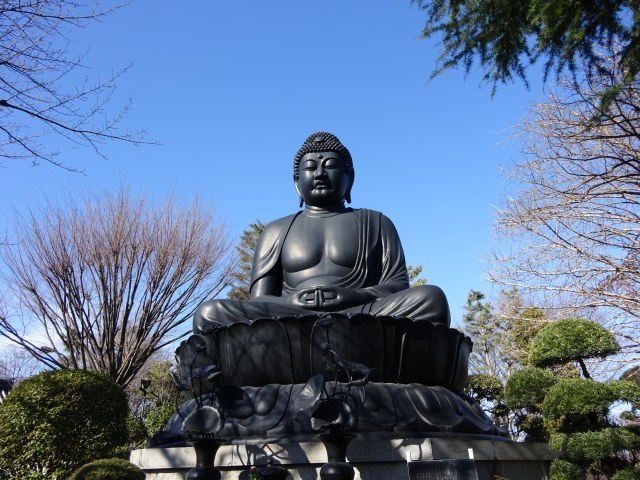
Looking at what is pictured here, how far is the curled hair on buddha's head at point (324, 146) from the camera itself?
7.59m

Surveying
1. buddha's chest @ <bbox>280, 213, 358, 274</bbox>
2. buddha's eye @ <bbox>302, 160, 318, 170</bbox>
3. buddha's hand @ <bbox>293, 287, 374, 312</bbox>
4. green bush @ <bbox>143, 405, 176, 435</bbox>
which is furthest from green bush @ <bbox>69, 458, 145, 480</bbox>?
green bush @ <bbox>143, 405, 176, 435</bbox>

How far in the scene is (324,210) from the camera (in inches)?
297

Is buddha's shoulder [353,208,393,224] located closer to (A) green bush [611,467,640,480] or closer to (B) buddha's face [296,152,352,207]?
(B) buddha's face [296,152,352,207]

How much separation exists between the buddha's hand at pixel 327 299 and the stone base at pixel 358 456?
5.61 feet

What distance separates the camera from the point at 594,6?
199 inches

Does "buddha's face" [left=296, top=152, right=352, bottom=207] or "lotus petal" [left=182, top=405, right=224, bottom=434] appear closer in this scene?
"lotus petal" [left=182, top=405, right=224, bottom=434]

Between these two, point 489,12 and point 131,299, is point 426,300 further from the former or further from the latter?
point 131,299

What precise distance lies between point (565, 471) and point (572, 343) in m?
2.05

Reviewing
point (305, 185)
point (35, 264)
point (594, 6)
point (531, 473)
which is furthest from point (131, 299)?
point (594, 6)

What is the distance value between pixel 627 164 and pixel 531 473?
18.6ft

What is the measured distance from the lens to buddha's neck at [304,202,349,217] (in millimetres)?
7458

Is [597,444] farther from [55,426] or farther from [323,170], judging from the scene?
[55,426]

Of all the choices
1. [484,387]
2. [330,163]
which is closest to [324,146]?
[330,163]

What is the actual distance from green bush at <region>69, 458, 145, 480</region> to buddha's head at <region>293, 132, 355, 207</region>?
4.01m
